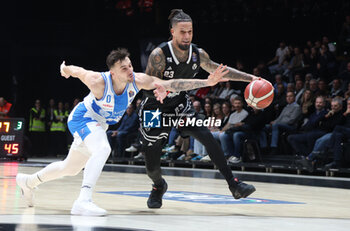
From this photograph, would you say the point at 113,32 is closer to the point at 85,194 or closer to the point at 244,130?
the point at 244,130

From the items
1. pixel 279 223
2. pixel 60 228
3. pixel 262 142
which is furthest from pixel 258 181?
pixel 60 228

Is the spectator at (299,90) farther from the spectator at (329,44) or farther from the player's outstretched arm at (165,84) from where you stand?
the player's outstretched arm at (165,84)

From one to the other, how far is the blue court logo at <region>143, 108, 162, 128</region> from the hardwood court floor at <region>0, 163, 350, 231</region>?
82cm

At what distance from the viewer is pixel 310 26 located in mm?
16188

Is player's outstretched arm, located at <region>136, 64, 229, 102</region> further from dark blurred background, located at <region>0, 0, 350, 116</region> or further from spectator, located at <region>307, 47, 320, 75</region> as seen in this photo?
dark blurred background, located at <region>0, 0, 350, 116</region>

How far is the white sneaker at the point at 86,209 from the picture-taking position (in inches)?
196

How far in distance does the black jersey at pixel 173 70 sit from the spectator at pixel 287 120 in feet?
21.3

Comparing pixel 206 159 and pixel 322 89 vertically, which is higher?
pixel 322 89

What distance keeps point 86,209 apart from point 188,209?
122 cm

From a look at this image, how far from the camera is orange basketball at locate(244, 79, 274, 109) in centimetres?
583

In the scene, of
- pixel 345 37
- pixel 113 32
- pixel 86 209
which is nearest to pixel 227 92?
pixel 345 37

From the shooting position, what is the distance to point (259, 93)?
584 centimetres

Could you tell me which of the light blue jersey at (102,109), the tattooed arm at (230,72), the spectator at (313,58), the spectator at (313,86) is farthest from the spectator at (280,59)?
the light blue jersey at (102,109)

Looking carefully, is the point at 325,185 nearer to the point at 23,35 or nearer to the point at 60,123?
the point at 60,123
